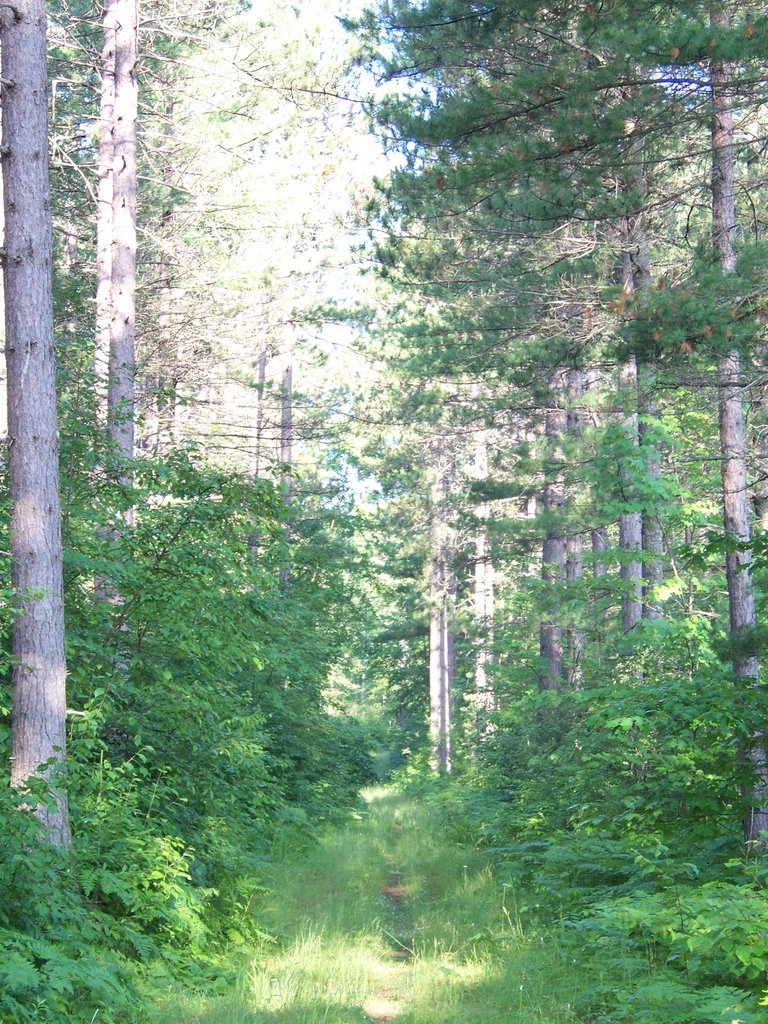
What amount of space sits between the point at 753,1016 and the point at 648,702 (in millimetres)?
3273

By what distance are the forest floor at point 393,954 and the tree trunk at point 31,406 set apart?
1.99 m

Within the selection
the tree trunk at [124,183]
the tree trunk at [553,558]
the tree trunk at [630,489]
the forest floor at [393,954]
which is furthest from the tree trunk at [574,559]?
the tree trunk at [124,183]

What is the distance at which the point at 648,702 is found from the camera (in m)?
7.71

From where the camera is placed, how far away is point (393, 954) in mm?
8805

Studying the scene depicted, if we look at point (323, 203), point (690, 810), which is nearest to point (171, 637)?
point (690, 810)

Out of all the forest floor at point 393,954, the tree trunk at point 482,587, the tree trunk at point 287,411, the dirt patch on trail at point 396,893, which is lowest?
the dirt patch on trail at point 396,893

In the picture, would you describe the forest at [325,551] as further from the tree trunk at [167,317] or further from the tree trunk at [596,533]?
the tree trunk at [596,533]

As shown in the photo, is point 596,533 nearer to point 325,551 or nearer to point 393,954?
point 325,551

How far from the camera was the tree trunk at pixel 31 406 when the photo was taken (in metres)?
6.43

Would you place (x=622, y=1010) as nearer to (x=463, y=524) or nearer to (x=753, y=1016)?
(x=753, y=1016)

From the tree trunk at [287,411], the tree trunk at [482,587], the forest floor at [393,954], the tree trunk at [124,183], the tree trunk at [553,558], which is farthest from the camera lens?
the tree trunk at [482,587]

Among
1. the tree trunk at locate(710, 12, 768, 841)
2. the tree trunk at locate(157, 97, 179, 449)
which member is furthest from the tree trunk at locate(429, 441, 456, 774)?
the tree trunk at locate(710, 12, 768, 841)

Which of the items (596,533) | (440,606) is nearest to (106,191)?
(596,533)

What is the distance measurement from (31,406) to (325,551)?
10753mm
